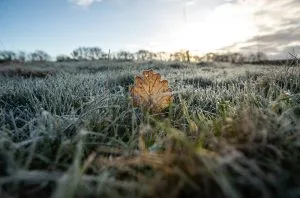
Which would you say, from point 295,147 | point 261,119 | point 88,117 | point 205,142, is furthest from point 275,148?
point 88,117

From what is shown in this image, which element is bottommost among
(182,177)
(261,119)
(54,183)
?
(54,183)

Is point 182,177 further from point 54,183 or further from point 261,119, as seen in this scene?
point 261,119

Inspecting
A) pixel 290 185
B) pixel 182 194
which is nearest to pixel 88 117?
pixel 182 194

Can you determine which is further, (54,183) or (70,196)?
(54,183)

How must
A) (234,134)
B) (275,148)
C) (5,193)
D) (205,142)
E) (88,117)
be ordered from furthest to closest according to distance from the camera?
(88,117) → (205,142) → (234,134) → (275,148) → (5,193)

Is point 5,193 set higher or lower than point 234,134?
lower

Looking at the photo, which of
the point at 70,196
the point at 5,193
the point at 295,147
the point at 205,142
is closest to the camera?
the point at 70,196

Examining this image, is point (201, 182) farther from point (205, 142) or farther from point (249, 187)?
point (205, 142)
